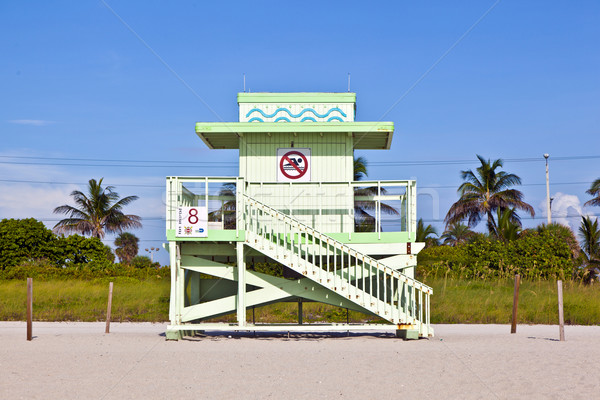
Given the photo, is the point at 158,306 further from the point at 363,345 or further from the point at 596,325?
the point at 596,325

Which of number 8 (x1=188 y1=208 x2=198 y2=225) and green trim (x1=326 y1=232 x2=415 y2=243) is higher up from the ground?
number 8 (x1=188 y1=208 x2=198 y2=225)

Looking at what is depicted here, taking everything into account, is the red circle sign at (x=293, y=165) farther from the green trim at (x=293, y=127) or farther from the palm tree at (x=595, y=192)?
the palm tree at (x=595, y=192)

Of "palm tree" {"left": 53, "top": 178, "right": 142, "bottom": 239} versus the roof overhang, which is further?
"palm tree" {"left": 53, "top": 178, "right": 142, "bottom": 239}

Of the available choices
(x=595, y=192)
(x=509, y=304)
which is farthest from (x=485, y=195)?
(x=509, y=304)

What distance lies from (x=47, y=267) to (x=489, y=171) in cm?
3538

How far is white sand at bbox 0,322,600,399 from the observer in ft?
32.8

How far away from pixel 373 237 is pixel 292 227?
2044 mm

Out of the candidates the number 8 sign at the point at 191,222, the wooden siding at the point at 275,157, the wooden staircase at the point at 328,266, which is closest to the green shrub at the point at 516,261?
the wooden siding at the point at 275,157

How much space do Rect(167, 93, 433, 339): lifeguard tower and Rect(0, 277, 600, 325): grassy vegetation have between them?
20.6ft

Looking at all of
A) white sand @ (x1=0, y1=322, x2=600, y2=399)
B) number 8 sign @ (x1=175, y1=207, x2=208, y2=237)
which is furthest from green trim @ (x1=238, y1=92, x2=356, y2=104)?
white sand @ (x1=0, y1=322, x2=600, y2=399)

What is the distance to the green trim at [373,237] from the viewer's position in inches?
672

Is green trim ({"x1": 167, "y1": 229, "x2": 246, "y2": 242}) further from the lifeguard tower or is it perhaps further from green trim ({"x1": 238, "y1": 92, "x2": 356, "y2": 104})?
green trim ({"x1": 238, "y1": 92, "x2": 356, "y2": 104})

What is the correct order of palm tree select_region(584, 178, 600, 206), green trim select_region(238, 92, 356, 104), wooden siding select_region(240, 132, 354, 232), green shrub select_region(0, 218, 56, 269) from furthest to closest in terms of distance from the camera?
palm tree select_region(584, 178, 600, 206) → green shrub select_region(0, 218, 56, 269) → green trim select_region(238, 92, 356, 104) → wooden siding select_region(240, 132, 354, 232)

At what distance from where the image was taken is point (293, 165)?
1867cm
